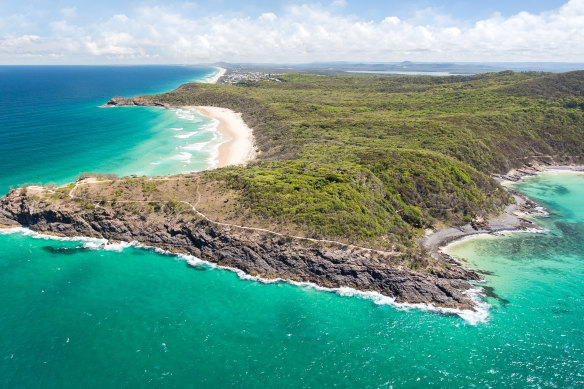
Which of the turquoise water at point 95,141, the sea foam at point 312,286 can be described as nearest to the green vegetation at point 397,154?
the sea foam at point 312,286

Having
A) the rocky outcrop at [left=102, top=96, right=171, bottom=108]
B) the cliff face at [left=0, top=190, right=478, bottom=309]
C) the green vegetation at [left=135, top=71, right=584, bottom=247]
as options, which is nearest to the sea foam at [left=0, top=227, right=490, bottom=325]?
the cliff face at [left=0, top=190, right=478, bottom=309]

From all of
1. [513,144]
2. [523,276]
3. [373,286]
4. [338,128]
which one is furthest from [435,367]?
[513,144]

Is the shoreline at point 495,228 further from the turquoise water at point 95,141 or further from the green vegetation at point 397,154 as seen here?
the turquoise water at point 95,141

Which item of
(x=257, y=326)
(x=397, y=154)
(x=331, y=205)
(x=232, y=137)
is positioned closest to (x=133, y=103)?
(x=232, y=137)

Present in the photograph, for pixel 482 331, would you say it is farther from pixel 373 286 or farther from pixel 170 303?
pixel 170 303

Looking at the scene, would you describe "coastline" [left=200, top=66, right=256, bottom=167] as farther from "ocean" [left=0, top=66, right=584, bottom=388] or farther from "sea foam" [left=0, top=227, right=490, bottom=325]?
"ocean" [left=0, top=66, right=584, bottom=388]

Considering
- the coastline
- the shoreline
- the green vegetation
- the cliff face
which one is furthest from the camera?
the coastline

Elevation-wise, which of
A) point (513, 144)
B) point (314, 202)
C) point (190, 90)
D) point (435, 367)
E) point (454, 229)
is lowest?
point (435, 367)

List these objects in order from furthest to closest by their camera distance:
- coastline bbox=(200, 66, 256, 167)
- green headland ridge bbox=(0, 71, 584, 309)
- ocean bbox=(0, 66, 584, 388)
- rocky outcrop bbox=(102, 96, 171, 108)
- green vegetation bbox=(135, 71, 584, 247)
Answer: rocky outcrop bbox=(102, 96, 171, 108), coastline bbox=(200, 66, 256, 167), green vegetation bbox=(135, 71, 584, 247), green headland ridge bbox=(0, 71, 584, 309), ocean bbox=(0, 66, 584, 388)
